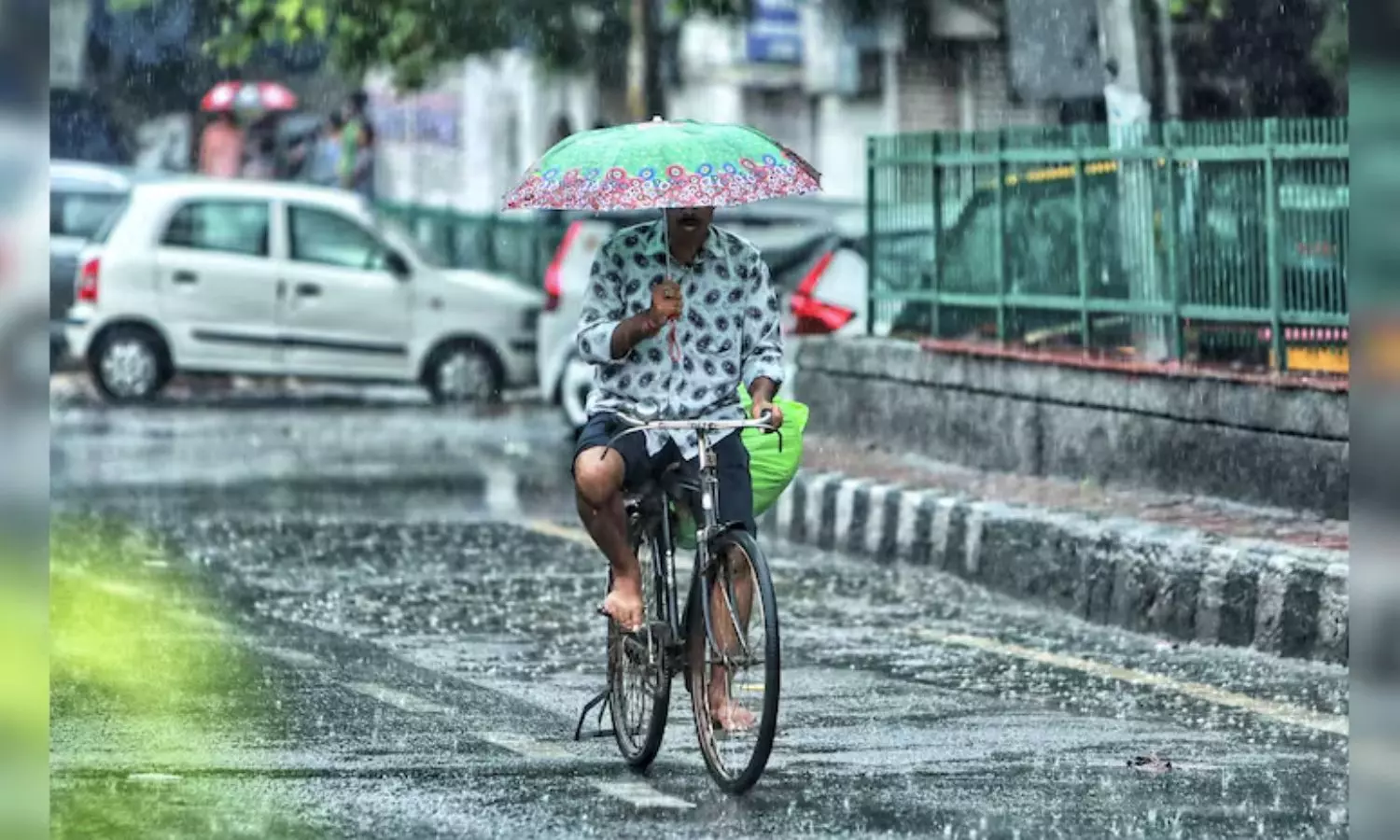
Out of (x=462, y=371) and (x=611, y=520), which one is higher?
(x=462, y=371)

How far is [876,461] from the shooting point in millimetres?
14453

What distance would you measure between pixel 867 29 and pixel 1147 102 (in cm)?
1464

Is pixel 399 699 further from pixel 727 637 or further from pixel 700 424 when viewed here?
pixel 700 424

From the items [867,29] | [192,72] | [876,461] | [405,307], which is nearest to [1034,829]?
[876,461]

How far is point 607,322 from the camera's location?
7.11m

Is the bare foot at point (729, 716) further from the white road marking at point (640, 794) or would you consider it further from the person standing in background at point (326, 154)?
the person standing in background at point (326, 154)

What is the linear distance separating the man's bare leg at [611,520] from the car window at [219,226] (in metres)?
15.4

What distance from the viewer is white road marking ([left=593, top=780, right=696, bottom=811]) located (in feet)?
22.3

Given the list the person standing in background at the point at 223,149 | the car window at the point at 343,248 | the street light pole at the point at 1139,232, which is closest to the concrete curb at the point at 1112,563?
the street light pole at the point at 1139,232

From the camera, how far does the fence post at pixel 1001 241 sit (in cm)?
1422

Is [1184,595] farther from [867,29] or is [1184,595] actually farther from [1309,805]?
[867,29]

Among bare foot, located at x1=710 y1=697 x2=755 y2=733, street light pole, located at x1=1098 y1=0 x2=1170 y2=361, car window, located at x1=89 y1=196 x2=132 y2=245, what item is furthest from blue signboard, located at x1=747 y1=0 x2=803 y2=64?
bare foot, located at x1=710 y1=697 x2=755 y2=733

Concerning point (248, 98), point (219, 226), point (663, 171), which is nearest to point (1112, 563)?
point (663, 171)

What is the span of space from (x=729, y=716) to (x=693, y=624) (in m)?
0.25
